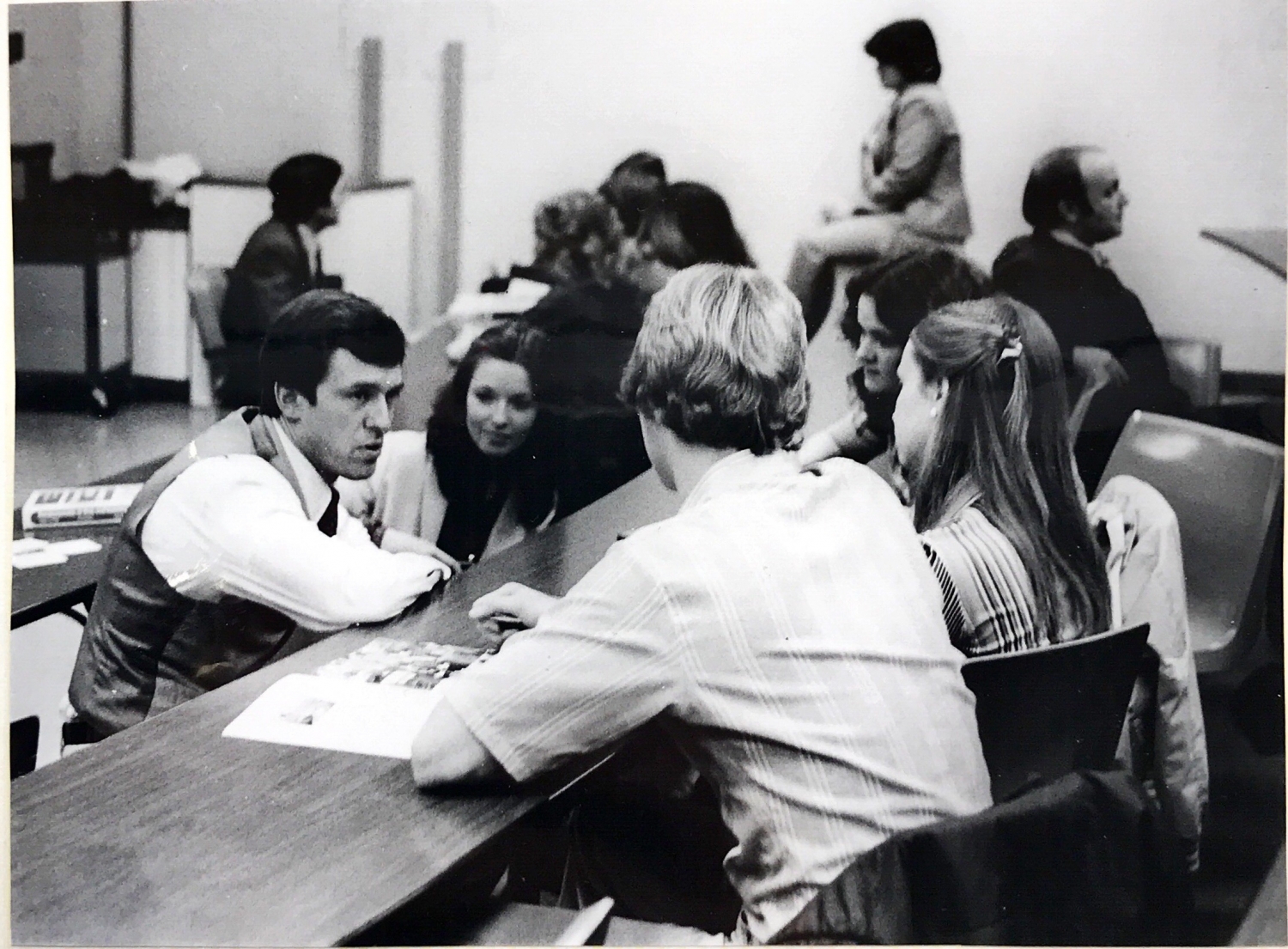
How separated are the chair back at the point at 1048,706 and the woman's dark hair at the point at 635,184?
1.01 m

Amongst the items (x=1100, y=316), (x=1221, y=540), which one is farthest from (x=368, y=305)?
(x=1221, y=540)

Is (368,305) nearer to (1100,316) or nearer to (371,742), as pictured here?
(371,742)

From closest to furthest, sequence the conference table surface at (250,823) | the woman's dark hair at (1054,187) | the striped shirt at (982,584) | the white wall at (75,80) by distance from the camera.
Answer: the conference table surface at (250,823) → the striped shirt at (982,584) → the woman's dark hair at (1054,187) → the white wall at (75,80)

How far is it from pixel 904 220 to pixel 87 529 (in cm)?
165

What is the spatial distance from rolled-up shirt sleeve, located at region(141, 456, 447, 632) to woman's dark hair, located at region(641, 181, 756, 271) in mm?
751

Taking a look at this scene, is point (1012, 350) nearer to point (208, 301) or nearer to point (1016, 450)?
point (1016, 450)

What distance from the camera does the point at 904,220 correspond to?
2.05 meters

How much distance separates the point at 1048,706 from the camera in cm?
193

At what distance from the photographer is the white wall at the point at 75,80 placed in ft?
7.06

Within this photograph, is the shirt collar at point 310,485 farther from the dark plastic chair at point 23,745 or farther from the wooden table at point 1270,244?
the wooden table at point 1270,244

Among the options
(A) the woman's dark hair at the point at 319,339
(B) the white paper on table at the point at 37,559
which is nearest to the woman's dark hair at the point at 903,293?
(A) the woman's dark hair at the point at 319,339

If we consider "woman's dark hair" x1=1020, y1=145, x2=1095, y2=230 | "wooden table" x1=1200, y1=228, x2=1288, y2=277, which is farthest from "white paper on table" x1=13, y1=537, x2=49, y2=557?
"wooden table" x1=1200, y1=228, x2=1288, y2=277

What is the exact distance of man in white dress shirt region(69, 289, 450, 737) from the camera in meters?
2.09

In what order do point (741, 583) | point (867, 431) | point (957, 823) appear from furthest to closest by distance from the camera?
point (867, 431) < point (741, 583) < point (957, 823)
